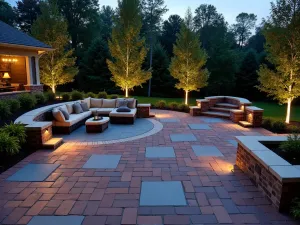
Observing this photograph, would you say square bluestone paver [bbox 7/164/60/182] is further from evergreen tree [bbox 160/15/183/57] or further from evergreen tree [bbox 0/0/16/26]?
evergreen tree [bbox 0/0/16/26]

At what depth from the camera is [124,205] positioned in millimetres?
3186

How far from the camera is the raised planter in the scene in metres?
2.95

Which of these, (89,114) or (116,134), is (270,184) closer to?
(116,134)

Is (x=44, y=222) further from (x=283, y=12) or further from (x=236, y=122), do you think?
(x=283, y=12)

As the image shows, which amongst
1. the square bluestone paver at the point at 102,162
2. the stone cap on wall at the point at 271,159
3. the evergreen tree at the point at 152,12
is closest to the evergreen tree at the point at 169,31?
the evergreen tree at the point at 152,12

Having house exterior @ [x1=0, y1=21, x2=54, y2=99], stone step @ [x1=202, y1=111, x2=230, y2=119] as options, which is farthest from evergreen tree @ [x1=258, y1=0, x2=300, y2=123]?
house exterior @ [x1=0, y1=21, x2=54, y2=99]

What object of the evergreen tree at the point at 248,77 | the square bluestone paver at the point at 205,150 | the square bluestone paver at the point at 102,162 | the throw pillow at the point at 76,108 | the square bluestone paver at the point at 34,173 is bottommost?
the square bluestone paver at the point at 34,173

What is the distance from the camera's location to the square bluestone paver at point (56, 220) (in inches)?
110

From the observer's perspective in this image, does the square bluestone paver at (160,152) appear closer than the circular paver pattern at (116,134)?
Yes

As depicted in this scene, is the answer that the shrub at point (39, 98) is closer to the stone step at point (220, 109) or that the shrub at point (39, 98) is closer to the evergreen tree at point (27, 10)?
the stone step at point (220, 109)

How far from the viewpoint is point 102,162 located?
4.81 m

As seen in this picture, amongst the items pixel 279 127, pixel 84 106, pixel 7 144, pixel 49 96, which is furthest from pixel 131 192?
pixel 49 96

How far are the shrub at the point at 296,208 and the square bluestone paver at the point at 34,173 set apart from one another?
13.0ft

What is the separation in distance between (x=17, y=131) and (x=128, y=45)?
28.7 ft
